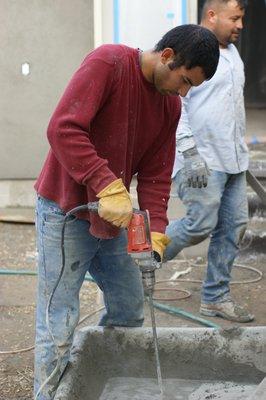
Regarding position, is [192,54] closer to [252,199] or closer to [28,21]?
[252,199]

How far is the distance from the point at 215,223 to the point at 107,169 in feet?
6.13

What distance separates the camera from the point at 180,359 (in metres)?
3.59

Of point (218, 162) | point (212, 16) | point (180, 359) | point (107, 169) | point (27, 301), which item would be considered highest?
point (212, 16)

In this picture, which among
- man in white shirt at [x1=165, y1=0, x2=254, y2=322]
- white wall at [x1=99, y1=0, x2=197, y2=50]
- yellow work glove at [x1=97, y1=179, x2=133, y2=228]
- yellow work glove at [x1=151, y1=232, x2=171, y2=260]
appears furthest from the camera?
white wall at [x1=99, y1=0, x2=197, y2=50]

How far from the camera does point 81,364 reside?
3.38m

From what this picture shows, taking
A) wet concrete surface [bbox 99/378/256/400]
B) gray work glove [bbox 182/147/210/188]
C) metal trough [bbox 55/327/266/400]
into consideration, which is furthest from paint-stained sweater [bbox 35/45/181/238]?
gray work glove [bbox 182/147/210/188]

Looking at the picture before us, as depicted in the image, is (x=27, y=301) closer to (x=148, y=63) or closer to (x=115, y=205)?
(x=115, y=205)

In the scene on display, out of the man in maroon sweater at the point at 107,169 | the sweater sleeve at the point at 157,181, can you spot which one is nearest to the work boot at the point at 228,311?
the man in maroon sweater at the point at 107,169

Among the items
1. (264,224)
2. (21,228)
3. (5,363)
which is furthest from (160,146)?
(21,228)

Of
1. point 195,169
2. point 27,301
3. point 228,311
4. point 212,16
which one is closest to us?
point 195,169

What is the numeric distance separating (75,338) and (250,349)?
82 centimetres

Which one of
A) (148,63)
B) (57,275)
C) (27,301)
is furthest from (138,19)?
(57,275)

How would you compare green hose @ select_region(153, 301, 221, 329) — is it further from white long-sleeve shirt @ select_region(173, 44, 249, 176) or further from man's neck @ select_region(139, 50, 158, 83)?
man's neck @ select_region(139, 50, 158, 83)

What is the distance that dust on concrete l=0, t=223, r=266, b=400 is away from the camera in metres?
4.14
